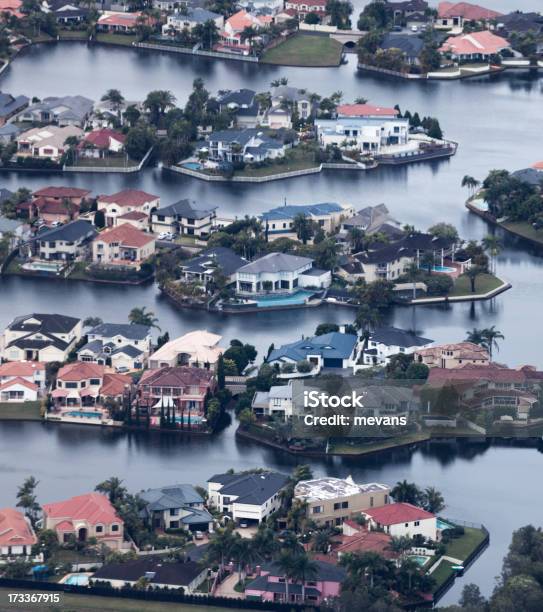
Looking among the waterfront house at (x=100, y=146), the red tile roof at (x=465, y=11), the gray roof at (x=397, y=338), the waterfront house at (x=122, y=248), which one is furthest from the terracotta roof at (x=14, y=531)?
the red tile roof at (x=465, y=11)

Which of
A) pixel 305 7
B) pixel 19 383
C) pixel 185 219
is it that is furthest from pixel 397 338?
pixel 305 7

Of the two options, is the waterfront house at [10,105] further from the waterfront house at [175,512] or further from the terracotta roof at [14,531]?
the terracotta roof at [14,531]

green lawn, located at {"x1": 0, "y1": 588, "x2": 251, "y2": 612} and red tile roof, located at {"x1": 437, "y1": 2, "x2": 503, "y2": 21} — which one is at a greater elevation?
red tile roof, located at {"x1": 437, "y1": 2, "x2": 503, "y2": 21}

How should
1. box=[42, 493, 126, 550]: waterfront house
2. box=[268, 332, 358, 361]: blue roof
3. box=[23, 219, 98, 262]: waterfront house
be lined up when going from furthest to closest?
box=[23, 219, 98, 262]: waterfront house < box=[268, 332, 358, 361]: blue roof < box=[42, 493, 126, 550]: waterfront house

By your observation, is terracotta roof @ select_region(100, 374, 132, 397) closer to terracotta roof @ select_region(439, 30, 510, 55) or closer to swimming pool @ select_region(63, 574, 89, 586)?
swimming pool @ select_region(63, 574, 89, 586)

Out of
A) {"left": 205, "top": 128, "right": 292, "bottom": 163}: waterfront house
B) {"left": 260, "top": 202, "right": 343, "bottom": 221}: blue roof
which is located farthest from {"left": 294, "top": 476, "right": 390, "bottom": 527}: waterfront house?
{"left": 205, "top": 128, "right": 292, "bottom": 163}: waterfront house

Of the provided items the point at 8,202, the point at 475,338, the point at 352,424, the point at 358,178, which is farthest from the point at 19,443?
A: the point at 358,178

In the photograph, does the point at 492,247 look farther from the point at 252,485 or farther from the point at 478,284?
the point at 252,485
